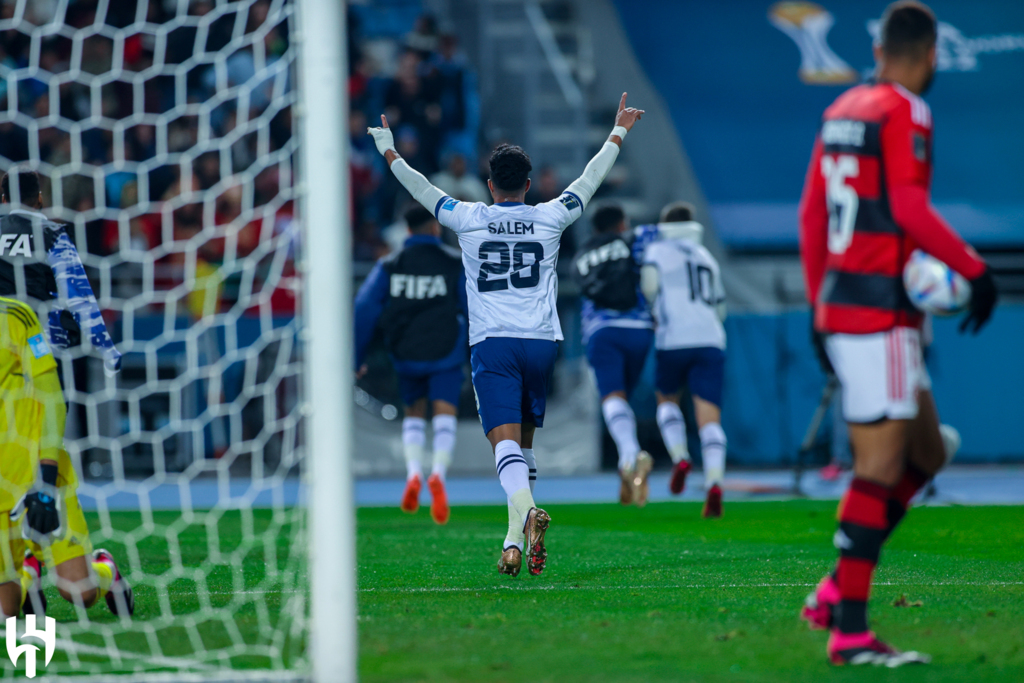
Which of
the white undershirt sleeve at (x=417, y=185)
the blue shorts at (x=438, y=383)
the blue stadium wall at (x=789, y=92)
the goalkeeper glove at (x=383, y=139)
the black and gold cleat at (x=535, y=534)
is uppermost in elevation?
the blue stadium wall at (x=789, y=92)

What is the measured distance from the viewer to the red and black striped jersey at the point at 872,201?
3.33 metres

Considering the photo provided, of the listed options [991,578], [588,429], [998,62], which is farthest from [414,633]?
[998,62]

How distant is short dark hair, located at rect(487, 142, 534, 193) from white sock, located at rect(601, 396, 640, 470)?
357 centimetres

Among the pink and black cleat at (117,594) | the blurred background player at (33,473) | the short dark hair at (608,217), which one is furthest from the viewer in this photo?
the short dark hair at (608,217)

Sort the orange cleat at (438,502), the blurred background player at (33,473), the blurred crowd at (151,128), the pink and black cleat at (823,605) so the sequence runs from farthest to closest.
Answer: the blurred crowd at (151,128)
the orange cleat at (438,502)
the blurred background player at (33,473)
the pink and black cleat at (823,605)

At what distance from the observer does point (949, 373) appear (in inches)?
533

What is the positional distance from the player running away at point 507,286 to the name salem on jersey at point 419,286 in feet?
10.9

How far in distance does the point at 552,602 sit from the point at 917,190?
227cm

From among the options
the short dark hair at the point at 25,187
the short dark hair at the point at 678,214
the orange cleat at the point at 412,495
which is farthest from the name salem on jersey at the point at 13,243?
→ the short dark hair at the point at 678,214

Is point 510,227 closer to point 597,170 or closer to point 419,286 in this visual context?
point 597,170

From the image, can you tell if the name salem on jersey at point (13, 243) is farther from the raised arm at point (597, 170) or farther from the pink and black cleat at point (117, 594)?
the raised arm at point (597, 170)

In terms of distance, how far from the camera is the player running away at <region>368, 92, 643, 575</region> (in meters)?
5.45

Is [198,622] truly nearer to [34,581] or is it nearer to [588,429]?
[34,581]

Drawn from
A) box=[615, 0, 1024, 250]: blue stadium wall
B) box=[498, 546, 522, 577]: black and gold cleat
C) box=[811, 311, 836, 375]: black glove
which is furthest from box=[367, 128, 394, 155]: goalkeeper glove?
box=[615, 0, 1024, 250]: blue stadium wall
